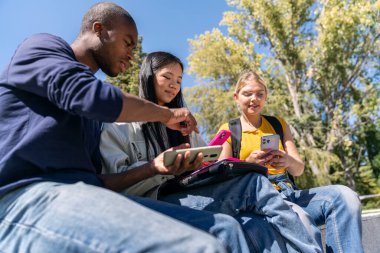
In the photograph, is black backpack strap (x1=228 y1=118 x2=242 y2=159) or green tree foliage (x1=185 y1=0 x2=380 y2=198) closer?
black backpack strap (x1=228 y1=118 x2=242 y2=159)

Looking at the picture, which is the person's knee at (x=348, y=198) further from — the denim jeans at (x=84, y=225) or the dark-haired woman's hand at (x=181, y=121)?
the denim jeans at (x=84, y=225)

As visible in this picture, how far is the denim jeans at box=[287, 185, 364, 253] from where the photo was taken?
6.68ft

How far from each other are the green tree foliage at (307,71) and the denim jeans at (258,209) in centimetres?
1197

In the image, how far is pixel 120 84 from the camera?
15.3 meters

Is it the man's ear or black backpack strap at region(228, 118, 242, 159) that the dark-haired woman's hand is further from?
black backpack strap at region(228, 118, 242, 159)

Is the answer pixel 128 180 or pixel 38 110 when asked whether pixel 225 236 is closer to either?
pixel 128 180

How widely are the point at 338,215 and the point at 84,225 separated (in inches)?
65.4

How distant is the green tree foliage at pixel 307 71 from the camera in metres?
13.5

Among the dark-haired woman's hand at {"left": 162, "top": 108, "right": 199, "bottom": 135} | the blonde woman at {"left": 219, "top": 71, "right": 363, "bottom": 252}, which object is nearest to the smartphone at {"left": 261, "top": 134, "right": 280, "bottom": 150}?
the blonde woman at {"left": 219, "top": 71, "right": 363, "bottom": 252}

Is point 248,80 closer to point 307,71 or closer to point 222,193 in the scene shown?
point 222,193

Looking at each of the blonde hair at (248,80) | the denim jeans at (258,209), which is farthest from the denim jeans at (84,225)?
the blonde hair at (248,80)

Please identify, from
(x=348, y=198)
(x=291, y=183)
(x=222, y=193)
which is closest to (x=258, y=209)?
(x=222, y=193)

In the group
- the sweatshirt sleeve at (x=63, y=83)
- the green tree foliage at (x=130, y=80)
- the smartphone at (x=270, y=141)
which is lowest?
the smartphone at (x=270, y=141)

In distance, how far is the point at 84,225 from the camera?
40.1 inches
